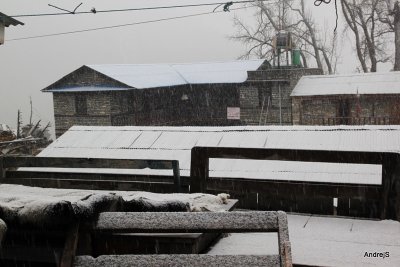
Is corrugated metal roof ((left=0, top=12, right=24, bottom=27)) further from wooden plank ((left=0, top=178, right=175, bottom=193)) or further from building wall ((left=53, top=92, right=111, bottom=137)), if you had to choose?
building wall ((left=53, top=92, right=111, bottom=137))

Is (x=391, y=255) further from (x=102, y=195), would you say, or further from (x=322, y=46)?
(x=322, y=46)

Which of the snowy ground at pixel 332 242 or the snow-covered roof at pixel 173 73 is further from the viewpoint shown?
the snow-covered roof at pixel 173 73

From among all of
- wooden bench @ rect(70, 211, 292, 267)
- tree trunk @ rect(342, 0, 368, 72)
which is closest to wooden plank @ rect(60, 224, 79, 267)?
wooden bench @ rect(70, 211, 292, 267)

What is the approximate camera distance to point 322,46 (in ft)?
137

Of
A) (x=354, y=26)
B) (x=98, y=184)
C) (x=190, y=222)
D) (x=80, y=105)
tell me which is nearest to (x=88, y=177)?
(x=98, y=184)

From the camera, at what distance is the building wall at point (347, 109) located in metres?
24.5

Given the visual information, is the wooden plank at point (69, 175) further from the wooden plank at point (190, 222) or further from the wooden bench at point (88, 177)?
the wooden plank at point (190, 222)

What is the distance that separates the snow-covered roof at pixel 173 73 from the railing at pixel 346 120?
17.8ft

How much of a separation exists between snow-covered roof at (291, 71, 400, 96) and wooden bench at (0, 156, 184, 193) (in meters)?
21.4

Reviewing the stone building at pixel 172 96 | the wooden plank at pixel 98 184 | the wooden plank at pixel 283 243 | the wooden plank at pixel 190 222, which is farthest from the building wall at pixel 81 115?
the wooden plank at pixel 283 243

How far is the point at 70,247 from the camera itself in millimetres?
2678

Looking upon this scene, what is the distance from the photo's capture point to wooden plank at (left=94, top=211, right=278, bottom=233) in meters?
2.69

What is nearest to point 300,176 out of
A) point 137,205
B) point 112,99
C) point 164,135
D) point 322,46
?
point 164,135

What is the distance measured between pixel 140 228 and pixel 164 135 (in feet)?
27.5
